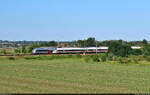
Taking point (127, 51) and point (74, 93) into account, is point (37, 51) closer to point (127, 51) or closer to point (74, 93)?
point (127, 51)

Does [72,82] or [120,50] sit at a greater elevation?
[120,50]

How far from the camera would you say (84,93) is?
16.9m

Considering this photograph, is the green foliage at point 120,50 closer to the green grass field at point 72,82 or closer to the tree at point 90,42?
the green grass field at point 72,82

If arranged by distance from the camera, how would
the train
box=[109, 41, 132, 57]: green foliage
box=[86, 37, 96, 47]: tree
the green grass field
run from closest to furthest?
the green grass field → box=[109, 41, 132, 57]: green foliage → the train → box=[86, 37, 96, 47]: tree

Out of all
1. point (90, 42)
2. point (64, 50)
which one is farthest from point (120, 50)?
point (90, 42)

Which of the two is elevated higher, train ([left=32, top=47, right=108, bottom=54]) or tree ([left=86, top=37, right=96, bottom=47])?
tree ([left=86, top=37, right=96, bottom=47])

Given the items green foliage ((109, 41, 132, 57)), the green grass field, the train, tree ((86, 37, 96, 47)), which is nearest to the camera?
the green grass field

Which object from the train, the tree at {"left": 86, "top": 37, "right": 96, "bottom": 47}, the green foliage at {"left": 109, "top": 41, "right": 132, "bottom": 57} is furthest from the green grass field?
the tree at {"left": 86, "top": 37, "right": 96, "bottom": 47}

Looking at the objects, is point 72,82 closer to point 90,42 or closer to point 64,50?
point 64,50

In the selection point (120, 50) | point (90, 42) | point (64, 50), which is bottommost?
point (120, 50)

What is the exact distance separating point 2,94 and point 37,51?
67.1 meters

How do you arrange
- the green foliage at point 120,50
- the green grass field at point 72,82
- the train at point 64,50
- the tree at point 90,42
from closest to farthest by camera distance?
the green grass field at point 72,82, the green foliage at point 120,50, the train at point 64,50, the tree at point 90,42

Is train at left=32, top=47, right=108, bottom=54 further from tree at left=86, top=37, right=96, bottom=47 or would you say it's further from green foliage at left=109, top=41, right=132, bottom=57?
tree at left=86, top=37, right=96, bottom=47

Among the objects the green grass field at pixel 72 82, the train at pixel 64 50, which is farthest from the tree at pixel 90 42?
the green grass field at pixel 72 82
